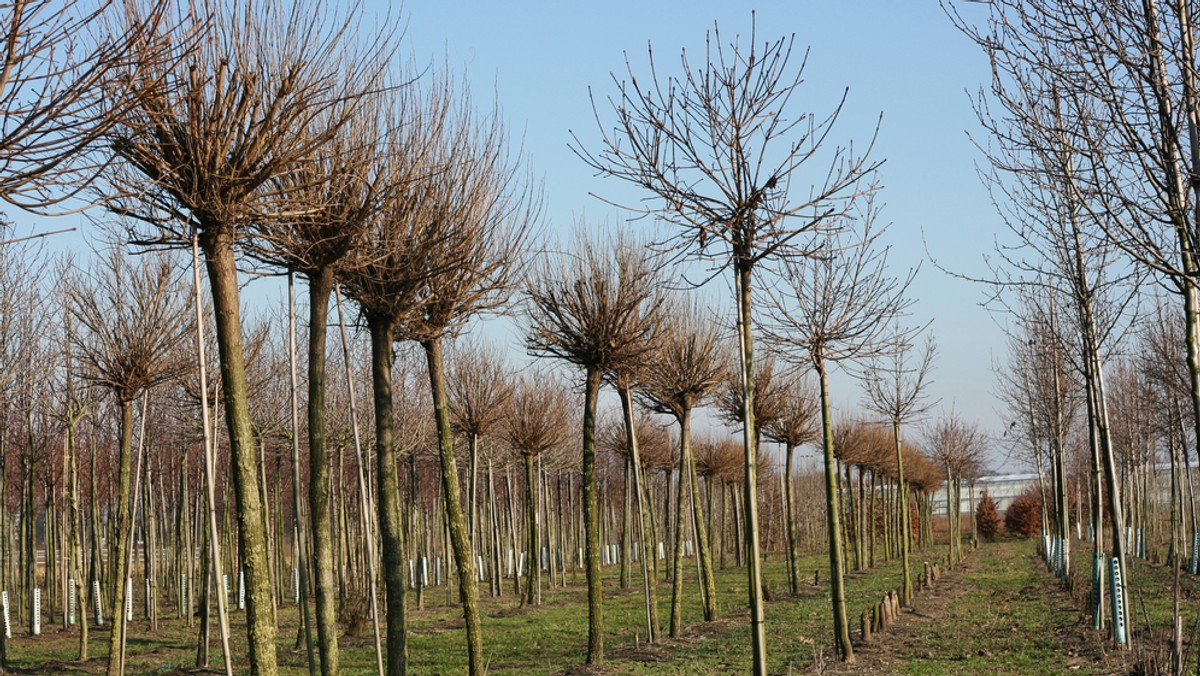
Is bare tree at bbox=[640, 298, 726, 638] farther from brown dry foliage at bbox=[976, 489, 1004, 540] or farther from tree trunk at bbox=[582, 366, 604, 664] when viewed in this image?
brown dry foliage at bbox=[976, 489, 1004, 540]

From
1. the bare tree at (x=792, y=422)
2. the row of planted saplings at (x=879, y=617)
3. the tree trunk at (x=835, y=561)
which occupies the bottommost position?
the row of planted saplings at (x=879, y=617)

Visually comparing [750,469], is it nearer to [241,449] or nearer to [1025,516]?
[241,449]

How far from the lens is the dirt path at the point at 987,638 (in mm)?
11172

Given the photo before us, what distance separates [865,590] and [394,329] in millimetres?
16282

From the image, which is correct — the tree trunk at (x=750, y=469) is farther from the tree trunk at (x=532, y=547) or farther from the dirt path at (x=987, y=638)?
the tree trunk at (x=532, y=547)

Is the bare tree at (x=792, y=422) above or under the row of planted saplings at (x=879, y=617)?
above

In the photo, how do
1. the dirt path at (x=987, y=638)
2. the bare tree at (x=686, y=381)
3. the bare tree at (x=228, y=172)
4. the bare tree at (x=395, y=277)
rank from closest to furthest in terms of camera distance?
the bare tree at (x=228, y=172) < the bare tree at (x=395, y=277) < the dirt path at (x=987, y=638) < the bare tree at (x=686, y=381)

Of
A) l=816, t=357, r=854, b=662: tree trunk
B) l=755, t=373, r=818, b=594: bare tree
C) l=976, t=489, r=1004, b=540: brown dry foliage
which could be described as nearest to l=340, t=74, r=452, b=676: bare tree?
l=816, t=357, r=854, b=662: tree trunk

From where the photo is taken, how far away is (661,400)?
58.7ft

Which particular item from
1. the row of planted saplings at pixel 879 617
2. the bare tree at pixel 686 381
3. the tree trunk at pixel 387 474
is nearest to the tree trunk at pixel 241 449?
the tree trunk at pixel 387 474

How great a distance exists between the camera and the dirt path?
11172mm

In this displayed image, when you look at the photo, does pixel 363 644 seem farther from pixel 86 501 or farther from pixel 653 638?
pixel 86 501

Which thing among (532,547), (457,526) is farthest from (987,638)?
(532,547)

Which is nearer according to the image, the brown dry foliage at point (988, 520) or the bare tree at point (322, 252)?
the bare tree at point (322, 252)
